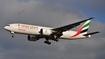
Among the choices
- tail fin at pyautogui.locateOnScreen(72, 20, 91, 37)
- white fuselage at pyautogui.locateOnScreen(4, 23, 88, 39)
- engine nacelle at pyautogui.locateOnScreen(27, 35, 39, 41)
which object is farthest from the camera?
tail fin at pyautogui.locateOnScreen(72, 20, 91, 37)

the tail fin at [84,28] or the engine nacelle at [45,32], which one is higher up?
the tail fin at [84,28]

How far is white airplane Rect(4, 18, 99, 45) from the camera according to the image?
285 feet

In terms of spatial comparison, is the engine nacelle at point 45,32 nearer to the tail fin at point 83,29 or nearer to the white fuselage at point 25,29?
the white fuselage at point 25,29

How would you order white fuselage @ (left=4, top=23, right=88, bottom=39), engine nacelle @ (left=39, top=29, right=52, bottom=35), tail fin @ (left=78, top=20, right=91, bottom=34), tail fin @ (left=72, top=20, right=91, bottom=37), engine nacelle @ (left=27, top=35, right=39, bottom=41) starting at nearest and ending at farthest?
1. white fuselage @ (left=4, top=23, right=88, bottom=39)
2. engine nacelle @ (left=39, top=29, right=52, bottom=35)
3. engine nacelle @ (left=27, top=35, right=39, bottom=41)
4. tail fin @ (left=72, top=20, right=91, bottom=37)
5. tail fin @ (left=78, top=20, right=91, bottom=34)

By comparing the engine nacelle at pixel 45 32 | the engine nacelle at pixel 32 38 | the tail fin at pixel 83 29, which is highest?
the tail fin at pixel 83 29

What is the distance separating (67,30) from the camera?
3620 inches

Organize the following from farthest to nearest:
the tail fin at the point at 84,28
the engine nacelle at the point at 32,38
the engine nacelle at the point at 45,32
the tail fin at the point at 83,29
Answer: the tail fin at the point at 84,28 < the tail fin at the point at 83,29 < the engine nacelle at the point at 32,38 < the engine nacelle at the point at 45,32

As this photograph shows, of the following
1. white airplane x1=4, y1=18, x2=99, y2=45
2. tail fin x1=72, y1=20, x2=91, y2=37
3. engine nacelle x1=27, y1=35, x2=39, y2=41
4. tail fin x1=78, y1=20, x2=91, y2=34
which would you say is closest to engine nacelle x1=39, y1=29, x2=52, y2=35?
white airplane x1=4, y1=18, x2=99, y2=45

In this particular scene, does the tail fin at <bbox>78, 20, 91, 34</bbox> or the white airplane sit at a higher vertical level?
the tail fin at <bbox>78, 20, 91, 34</bbox>

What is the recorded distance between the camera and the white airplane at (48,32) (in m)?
86.8

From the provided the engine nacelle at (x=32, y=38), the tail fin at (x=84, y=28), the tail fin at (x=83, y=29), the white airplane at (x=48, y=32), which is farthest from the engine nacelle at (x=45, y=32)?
the tail fin at (x=84, y=28)

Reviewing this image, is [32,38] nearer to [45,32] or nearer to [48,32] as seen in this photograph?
[48,32]

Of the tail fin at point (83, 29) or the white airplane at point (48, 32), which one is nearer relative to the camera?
the white airplane at point (48, 32)

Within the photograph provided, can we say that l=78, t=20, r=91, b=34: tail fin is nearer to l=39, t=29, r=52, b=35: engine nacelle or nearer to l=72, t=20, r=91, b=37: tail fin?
l=72, t=20, r=91, b=37: tail fin
